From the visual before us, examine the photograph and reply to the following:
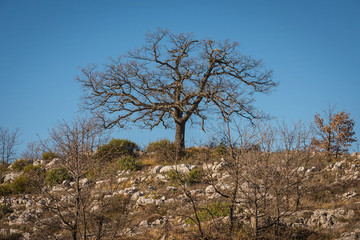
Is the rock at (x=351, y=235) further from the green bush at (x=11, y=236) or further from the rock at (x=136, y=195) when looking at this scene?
the green bush at (x=11, y=236)

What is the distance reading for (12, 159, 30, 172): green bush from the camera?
22.2 meters

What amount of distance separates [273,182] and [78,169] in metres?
4.33

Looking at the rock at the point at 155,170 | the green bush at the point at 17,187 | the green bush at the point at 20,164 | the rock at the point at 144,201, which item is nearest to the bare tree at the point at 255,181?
the rock at the point at 144,201

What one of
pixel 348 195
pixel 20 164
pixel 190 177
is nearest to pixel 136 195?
pixel 190 177

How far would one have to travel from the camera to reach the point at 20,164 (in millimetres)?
22469

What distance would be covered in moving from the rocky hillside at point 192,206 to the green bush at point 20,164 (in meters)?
5.23

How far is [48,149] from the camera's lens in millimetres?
8281

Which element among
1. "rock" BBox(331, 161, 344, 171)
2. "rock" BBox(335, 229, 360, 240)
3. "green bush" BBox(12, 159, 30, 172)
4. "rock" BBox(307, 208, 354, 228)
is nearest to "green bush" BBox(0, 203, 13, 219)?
"green bush" BBox(12, 159, 30, 172)

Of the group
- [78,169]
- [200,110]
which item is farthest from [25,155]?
[78,169]

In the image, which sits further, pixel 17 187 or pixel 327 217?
pixel 17 187

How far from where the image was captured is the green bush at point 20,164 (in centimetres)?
2216

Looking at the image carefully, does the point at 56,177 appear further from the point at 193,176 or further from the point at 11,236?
the point at 193,176

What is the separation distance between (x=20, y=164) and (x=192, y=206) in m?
16.6

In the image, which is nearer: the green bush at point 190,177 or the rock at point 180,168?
the green bush at point 190,177
